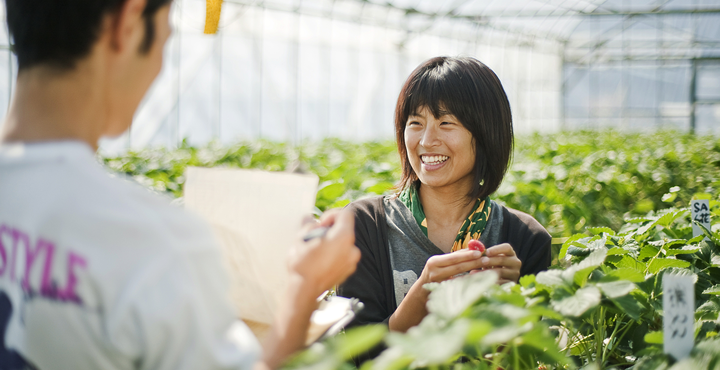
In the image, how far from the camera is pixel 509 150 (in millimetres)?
1638

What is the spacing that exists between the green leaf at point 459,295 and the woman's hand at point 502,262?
0.48 meters

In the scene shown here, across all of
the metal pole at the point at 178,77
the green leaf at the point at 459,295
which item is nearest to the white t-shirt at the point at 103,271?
the green leaf at the point at 459,295

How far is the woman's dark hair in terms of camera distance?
1.49m

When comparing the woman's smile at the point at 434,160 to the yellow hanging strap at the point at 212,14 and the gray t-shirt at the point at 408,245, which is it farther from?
the yellow hanging strap at the point at 212,14

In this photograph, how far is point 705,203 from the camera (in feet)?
4.95

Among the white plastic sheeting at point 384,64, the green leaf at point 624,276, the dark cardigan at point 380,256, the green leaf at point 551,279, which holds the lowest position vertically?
the dark cardigan at point 380,256

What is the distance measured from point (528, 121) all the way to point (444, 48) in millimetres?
7375

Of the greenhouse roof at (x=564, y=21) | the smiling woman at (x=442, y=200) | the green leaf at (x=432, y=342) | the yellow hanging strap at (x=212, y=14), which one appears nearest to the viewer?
the green leaf at (x=432, y=342)

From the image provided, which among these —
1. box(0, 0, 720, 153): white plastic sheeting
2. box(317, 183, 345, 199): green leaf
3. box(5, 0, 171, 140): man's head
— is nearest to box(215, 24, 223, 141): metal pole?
box(0, 0, 720, 153): white plastic sheeting

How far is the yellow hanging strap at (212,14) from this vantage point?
1.06 metres

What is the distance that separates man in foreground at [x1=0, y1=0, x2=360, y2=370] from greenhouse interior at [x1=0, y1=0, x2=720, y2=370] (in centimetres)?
5

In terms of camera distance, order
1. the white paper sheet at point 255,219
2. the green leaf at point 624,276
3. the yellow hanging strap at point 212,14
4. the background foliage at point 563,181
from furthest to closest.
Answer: the background foliage at point 563,181 → the yellow hanging strap at point 212,14 → the green leaf at point 624,276 → the white paper sheet at point 255,219

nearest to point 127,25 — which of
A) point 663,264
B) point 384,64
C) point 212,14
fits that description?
point 212,14

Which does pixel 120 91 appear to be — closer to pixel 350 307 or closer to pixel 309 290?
pixel 309 290
